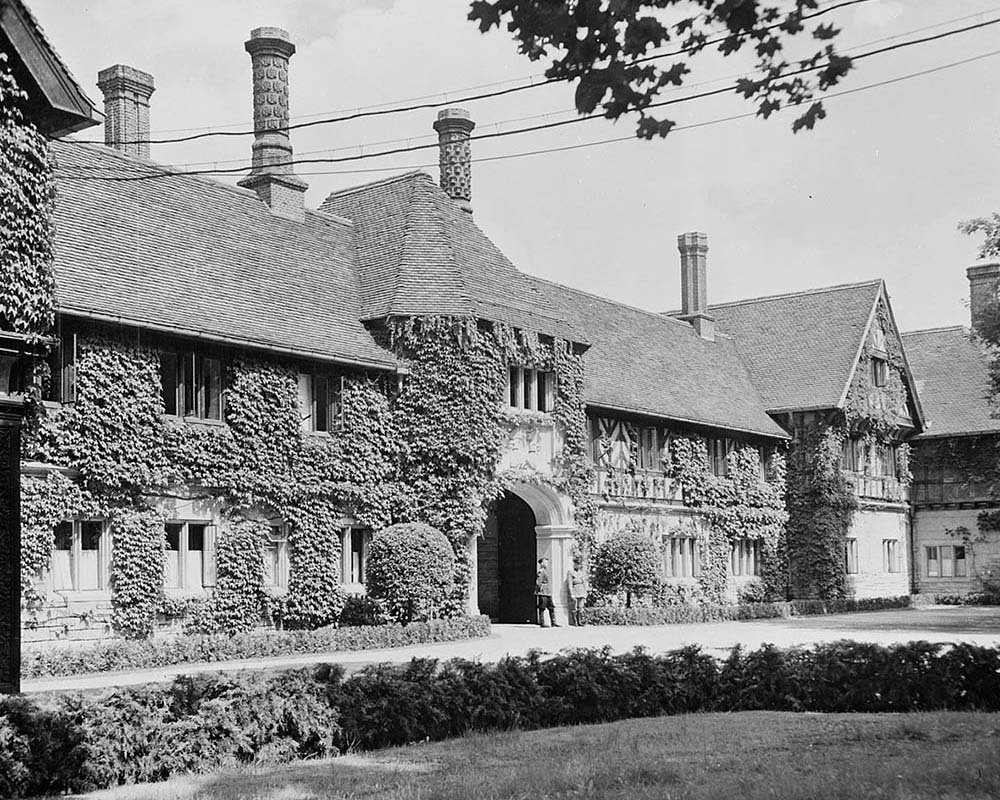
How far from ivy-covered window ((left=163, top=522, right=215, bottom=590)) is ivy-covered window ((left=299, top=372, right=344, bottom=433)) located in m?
3.30

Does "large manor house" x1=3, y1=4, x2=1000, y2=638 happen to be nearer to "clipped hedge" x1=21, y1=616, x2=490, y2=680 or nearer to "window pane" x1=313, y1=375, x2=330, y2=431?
"window pane" x1=313, y1=375, x2=330, y2=431

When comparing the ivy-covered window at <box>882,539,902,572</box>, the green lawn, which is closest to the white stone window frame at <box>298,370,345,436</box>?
the green lawn

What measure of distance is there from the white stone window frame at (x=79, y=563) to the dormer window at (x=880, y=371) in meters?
30.6

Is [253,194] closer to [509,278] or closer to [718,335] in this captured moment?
[509,278]

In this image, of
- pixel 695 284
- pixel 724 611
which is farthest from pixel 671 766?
pixel 695 284

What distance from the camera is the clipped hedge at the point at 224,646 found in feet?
69.2

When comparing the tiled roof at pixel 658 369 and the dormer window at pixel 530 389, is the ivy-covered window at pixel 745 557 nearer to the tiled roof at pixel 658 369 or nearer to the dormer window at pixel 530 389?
the tiled roof at pixel 658 369

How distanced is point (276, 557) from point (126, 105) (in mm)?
11560

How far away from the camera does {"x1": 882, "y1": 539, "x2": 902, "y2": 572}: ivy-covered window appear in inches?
1860

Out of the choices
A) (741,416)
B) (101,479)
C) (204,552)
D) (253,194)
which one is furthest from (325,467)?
(741,416)

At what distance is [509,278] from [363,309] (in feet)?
13.5

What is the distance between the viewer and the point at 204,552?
80.8 feet

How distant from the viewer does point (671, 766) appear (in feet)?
37.4

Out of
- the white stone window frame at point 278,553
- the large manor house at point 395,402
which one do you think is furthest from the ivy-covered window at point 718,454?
Answer: the white stone window frame at point 278,553
